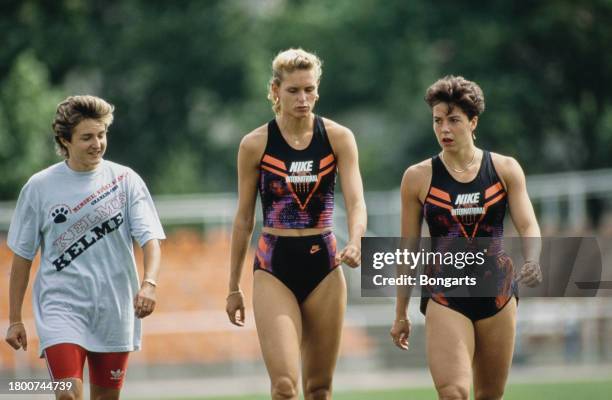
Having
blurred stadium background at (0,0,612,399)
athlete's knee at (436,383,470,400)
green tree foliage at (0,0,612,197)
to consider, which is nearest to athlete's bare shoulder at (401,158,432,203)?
athlete's knee at (436,383,470,400)

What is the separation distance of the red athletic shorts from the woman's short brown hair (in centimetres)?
129

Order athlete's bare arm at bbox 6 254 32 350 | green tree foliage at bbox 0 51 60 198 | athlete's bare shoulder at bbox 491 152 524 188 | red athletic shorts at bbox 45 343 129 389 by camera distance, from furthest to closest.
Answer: green tree foliage at bbox 0 51 60 198 → athlete's bare arm at bbox 6 254 32 350 → athlete's bare shoulder at bbox 491 152 524 188 → red athletic shorts at bbox 45 343 129 389

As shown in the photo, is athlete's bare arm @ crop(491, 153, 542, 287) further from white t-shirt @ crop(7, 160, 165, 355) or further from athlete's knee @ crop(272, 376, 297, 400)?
white t-shirt @ crop(7, 160, 165, 355)

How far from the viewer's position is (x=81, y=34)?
139ft

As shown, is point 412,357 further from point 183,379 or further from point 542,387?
point 542,387

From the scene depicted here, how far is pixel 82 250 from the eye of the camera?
8164 mm

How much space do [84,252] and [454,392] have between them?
93.7 inches

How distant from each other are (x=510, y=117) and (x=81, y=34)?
14312mm

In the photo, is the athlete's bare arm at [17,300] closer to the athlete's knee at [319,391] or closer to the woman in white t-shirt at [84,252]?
the woman in white t-shirt at [84,252]

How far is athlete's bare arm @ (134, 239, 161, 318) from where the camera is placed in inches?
314

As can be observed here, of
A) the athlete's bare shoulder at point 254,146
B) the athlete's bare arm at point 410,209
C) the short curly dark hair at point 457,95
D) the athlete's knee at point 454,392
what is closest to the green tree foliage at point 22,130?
the athlete's bare shoulder at point 254,146

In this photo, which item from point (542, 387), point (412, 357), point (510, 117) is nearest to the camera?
point (542, 387)

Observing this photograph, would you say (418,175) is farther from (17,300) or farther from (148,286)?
(17,300)

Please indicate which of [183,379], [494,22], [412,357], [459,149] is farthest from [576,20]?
[459,149]
